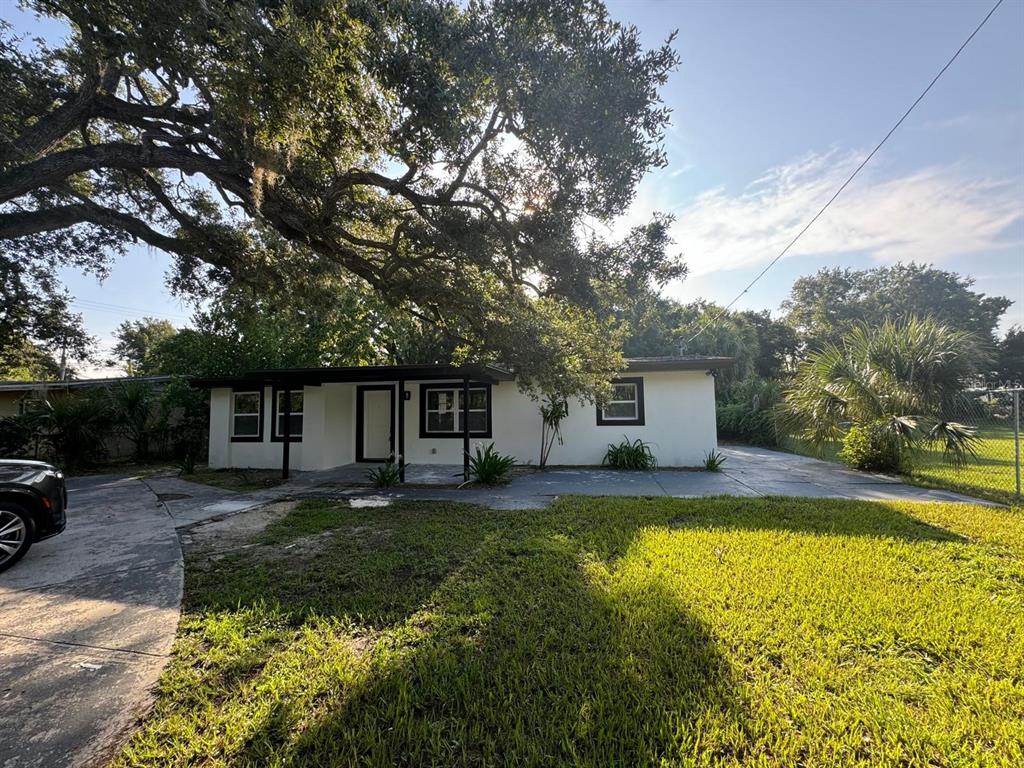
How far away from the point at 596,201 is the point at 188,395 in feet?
45.1

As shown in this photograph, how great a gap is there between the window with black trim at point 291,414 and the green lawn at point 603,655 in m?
7.18

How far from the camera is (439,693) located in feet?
7.24

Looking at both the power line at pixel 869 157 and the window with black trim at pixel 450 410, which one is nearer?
the power line at pixel 869 157

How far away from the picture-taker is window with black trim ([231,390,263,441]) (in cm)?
1155

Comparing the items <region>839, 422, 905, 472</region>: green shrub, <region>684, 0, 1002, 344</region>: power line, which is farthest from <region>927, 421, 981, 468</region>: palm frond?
<region>684, 0, 1002, 344</region>: power line

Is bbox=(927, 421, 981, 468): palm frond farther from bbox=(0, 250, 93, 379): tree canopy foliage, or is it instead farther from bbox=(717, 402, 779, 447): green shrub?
bbox=(0, 250, 93, 379): tree canopy foliage

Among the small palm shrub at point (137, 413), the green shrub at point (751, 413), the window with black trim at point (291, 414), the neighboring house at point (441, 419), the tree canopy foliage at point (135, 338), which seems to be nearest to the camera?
the neighboring house at point (441, 419)

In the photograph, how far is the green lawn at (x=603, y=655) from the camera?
1882 mm

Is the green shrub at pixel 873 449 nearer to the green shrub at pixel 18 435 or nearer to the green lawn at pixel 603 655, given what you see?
the green lawn at pixel 603 655

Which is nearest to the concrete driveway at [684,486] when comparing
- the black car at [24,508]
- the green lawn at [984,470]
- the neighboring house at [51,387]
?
the green lawn at [984,470]

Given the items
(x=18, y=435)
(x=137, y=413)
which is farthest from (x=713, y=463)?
(x=18, y=435)

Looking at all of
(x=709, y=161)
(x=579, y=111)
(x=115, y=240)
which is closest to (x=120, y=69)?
(x=115, y=240)

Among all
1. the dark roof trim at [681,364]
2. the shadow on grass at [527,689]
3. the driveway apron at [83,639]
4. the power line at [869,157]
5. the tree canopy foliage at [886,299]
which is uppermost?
the tree canopy foliage at [886,299]

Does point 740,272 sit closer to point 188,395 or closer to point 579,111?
point 579,111
